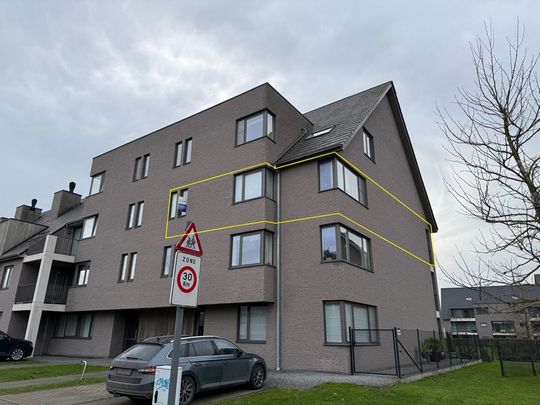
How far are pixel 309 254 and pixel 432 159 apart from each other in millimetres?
7737

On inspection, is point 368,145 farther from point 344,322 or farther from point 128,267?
point 128,267

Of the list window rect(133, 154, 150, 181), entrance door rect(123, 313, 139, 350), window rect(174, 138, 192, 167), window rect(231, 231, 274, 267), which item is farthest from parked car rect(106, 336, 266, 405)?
window rect(133, 154, 150, 181)

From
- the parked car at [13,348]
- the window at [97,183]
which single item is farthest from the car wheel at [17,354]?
the window at [97,183]

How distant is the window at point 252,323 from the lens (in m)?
15.8

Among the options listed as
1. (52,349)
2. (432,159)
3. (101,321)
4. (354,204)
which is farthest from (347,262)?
(52,349)

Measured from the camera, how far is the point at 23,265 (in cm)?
2528

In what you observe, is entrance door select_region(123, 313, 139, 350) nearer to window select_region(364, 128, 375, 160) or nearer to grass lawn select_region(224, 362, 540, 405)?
grass lawn select_region(224, 362, 540, 405)

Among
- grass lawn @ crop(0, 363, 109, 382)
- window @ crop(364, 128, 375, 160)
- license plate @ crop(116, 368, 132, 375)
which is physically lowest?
grass lawn @ crop(0, 363, 109, 382)

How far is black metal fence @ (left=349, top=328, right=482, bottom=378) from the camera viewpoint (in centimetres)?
1355

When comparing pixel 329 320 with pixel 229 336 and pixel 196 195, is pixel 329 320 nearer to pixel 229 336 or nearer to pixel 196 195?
pixel 229 336

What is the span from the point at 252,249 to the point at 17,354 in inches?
548

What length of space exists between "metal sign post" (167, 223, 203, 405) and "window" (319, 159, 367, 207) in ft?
34.4

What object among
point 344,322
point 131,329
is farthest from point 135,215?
point 344,322

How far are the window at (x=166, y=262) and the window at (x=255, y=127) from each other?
20.8 ft
